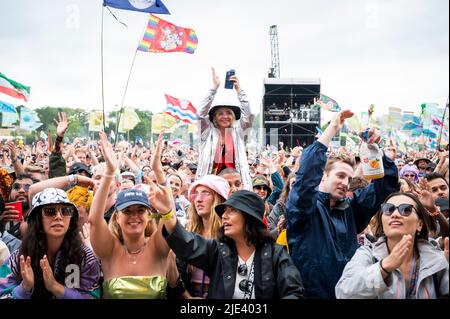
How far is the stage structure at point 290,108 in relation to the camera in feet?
74.1

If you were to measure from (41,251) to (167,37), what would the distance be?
778cm

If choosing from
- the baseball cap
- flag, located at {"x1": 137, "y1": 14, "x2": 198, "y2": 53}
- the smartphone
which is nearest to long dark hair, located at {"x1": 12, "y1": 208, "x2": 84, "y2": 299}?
the baseball cap

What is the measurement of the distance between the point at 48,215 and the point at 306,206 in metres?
1.71

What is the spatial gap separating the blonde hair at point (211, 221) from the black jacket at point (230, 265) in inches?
17.6

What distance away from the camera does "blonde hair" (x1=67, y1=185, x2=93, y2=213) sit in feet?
12.5

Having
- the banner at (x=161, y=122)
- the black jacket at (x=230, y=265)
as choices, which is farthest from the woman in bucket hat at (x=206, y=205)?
the banner at (x=161, y=122)

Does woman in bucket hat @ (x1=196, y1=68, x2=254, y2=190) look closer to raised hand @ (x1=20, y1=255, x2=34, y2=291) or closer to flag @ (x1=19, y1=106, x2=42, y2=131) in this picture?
raised hand @ (x1=20, y1=255, x2=34, y2=291)

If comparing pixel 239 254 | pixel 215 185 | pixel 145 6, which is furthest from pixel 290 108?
pixel 239 254

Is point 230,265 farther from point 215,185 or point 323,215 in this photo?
point 215,185

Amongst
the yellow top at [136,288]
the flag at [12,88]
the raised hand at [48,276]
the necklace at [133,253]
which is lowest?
the yellow top at [136,288]

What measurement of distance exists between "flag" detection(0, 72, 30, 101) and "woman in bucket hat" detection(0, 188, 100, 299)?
869 cm

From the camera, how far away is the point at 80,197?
3852 mm

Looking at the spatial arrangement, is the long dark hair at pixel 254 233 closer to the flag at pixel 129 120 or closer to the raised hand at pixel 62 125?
the raised hand at pixel 62 125
